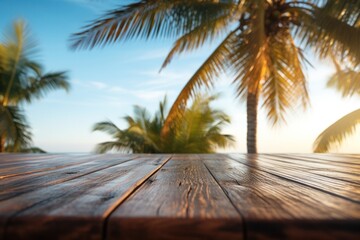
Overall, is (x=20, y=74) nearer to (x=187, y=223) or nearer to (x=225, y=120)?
(x=225, y=120)

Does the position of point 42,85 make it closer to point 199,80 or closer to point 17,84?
point 17,84

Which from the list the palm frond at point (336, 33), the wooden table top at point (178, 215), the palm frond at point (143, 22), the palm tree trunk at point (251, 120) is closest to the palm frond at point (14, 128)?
the palm frond at point (143, 22)

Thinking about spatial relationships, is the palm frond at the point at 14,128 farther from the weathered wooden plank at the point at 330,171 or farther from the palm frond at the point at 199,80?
the weathered wooden plank at the point at 330,171

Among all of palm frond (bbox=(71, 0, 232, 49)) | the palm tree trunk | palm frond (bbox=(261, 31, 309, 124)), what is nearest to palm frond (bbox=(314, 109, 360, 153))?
palm frond (bbox=(261, 31, 309, 124))

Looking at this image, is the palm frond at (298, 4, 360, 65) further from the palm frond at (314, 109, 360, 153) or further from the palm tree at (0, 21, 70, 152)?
the palm tree at (0, 21, 70, 152)

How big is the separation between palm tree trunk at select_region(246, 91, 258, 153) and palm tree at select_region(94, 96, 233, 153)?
2.45m

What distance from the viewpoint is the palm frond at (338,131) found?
6793 millimetres

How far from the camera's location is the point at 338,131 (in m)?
6.79

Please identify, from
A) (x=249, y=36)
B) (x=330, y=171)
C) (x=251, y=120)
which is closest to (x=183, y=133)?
(x=251, y=120)

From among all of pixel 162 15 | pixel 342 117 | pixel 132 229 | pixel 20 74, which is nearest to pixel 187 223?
pixel 132 229

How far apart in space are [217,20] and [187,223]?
5.84 meters

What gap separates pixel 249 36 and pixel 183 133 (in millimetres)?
4174

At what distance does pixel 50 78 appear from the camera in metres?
9.52

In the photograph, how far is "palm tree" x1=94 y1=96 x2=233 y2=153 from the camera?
843 cm
